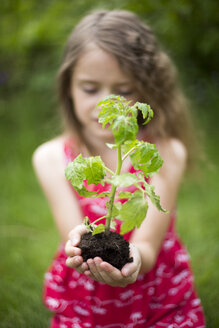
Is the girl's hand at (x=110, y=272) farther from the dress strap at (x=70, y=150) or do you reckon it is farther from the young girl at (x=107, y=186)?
the dress strap at (x=70, y=150)

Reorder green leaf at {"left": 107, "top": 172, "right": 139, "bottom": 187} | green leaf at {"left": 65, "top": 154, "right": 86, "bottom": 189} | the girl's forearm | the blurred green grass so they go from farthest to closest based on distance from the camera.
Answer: the blurred green grass
the girl's forearm
green leaf at {"left": 65, "top": 154, "right": 86, "bottom": 189}
green leaf at {"left": 107, "top": 172, "right": 139, "bottom": 187}

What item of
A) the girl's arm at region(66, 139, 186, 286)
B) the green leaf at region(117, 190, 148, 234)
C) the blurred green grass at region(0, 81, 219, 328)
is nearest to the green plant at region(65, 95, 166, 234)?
the green leaf at region(117, 190, 148, 234)

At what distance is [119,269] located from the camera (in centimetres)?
132

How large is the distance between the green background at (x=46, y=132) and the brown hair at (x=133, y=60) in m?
0.76

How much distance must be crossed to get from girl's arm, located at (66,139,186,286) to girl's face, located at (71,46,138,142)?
17.2 inches

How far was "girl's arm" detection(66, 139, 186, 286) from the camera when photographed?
1.32 metres

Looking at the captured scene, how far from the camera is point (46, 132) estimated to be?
5.70 meters

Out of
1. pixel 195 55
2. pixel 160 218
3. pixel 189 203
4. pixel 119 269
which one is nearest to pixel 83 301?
pixel 160 218

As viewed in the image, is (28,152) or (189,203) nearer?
(189,203)

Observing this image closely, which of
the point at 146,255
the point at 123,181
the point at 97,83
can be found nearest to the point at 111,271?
the point at 123,181

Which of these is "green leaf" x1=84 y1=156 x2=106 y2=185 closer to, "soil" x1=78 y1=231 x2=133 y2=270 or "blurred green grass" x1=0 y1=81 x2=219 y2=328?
"soil" x1=78 y1=231 x2=133 y2=270

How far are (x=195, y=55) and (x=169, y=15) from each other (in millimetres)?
1403

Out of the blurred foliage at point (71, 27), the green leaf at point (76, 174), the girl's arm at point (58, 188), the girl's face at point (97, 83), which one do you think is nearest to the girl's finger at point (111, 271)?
the green leaf at point (76, 174)

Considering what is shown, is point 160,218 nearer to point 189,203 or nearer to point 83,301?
point 83,301
